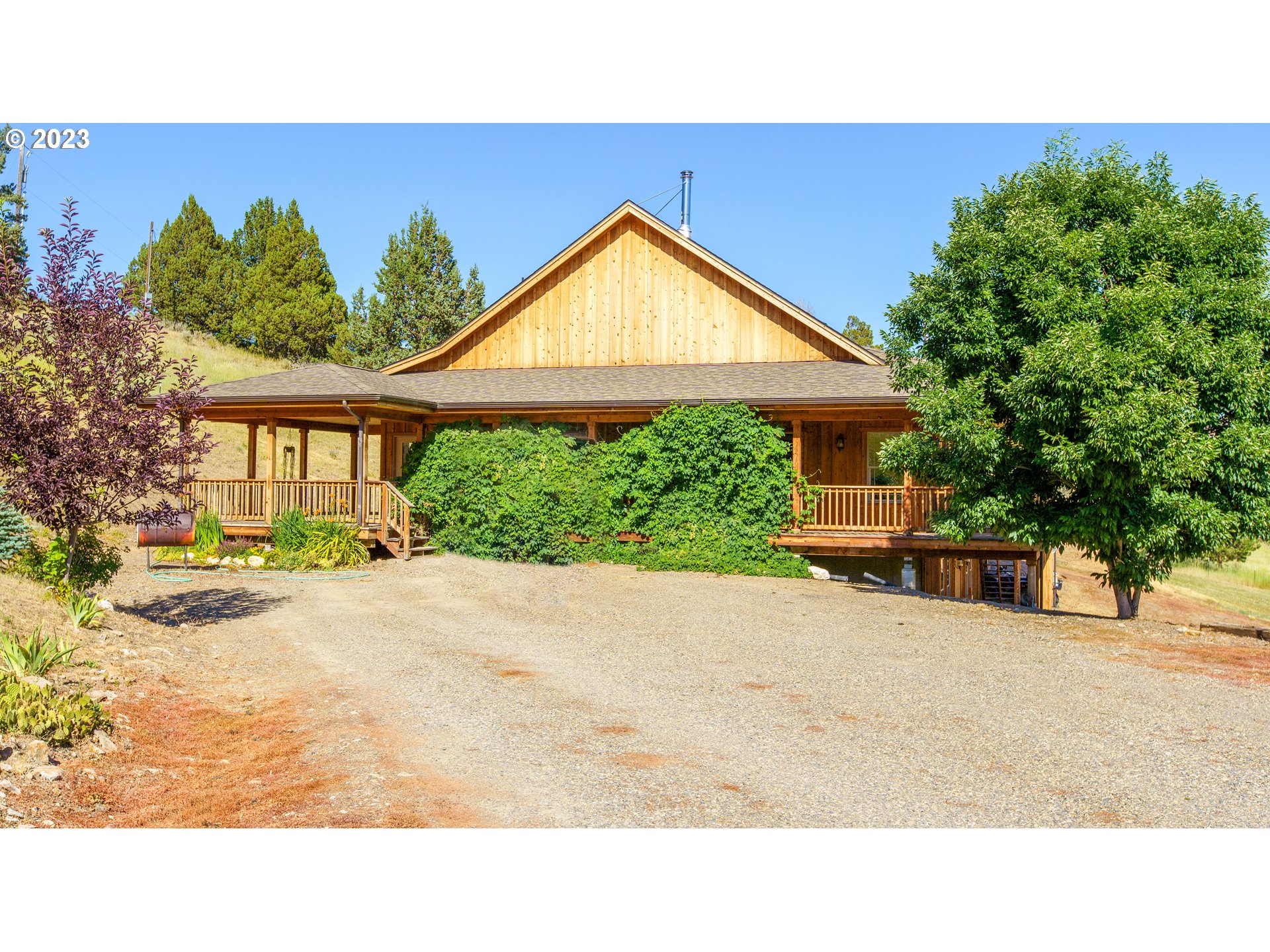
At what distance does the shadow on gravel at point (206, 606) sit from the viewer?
451 inches

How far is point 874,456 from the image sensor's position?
20.3 meters

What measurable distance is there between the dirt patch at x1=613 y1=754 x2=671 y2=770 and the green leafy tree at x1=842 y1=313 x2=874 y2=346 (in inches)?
1853

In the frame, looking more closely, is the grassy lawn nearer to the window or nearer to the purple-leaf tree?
the window

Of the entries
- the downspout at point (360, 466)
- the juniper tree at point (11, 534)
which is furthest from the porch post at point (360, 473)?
the juniper tree at point (11, 534)

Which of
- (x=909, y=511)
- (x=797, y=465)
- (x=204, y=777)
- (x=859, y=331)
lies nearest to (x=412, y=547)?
(x=797, y=465)

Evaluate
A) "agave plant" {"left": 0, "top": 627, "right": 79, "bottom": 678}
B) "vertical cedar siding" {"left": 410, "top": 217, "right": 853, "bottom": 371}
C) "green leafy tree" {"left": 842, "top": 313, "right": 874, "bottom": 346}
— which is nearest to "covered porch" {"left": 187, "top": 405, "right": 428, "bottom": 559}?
"vertical cedar siding" {"left": 410, "top": 217, "right": 853, "bottom": 371}

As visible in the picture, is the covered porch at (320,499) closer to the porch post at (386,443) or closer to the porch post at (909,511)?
the porch post at (386,443)

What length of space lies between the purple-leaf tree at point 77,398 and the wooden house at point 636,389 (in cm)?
801

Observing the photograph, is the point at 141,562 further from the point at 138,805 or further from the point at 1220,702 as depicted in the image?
the point at 1220,702

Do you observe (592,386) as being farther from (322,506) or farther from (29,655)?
(29,655)

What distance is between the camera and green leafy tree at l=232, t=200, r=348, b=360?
43500mm

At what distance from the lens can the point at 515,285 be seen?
22.5m

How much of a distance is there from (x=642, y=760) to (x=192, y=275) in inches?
1828

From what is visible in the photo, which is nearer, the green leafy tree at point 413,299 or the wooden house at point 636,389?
the wooden house at point 636,389
